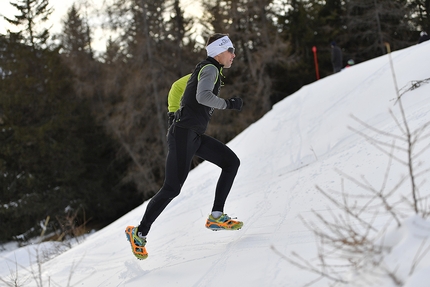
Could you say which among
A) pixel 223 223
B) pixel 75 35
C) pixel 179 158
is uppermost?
pixel 75 35

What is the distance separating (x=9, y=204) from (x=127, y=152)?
642 centimetres

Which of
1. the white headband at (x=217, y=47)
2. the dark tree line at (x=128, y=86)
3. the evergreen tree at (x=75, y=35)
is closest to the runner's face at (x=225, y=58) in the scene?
the white headband at (x=217, y=47)

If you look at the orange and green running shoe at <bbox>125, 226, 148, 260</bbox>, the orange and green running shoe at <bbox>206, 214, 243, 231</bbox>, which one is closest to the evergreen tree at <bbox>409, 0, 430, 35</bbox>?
the orange and green running shoe at <bbox>206, 214, 243, 231</bbox>

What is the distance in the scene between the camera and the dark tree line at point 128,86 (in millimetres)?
22281

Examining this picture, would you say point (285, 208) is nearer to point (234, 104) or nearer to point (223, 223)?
point (223, 223)

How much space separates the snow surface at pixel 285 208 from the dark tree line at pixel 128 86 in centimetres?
1411

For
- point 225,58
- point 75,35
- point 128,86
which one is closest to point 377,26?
point 128,86

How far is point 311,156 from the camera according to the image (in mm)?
6480

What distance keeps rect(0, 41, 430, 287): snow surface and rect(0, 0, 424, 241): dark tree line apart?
1411 centimetres

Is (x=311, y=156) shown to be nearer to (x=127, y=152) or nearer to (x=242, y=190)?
(x=242, y=190)

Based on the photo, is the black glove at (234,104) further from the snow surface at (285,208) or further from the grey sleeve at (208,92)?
the snow surface at (285,208)

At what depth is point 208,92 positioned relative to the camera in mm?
3652

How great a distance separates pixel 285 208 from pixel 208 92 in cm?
161

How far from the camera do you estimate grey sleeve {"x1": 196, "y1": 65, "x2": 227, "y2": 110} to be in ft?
12.0
